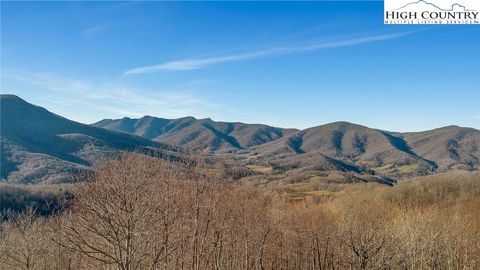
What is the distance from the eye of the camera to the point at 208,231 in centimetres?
3372

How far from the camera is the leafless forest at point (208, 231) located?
18875 millimetres

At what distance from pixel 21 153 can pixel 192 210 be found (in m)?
197

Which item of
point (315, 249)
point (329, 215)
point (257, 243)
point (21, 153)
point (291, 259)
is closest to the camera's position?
point (257, 243)

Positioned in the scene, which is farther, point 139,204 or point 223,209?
point 223,209

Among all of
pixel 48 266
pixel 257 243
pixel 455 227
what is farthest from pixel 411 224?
pixel 48 266

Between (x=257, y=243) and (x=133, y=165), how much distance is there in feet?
90.9

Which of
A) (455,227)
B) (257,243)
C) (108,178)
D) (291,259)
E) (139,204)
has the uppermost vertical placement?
(108,178)

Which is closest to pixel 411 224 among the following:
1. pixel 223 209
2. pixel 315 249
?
pixel 315 249

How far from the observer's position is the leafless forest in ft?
61.9

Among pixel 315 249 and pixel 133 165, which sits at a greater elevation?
pixel 133 165

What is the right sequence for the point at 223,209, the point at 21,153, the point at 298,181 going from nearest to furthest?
the point at 223,209 < the point at 298,181 < the point at 21,153

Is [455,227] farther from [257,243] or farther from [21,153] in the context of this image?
[21,153]

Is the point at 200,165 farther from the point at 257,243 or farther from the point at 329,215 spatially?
the point at 329,215

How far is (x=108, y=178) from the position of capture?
18.8 metres
